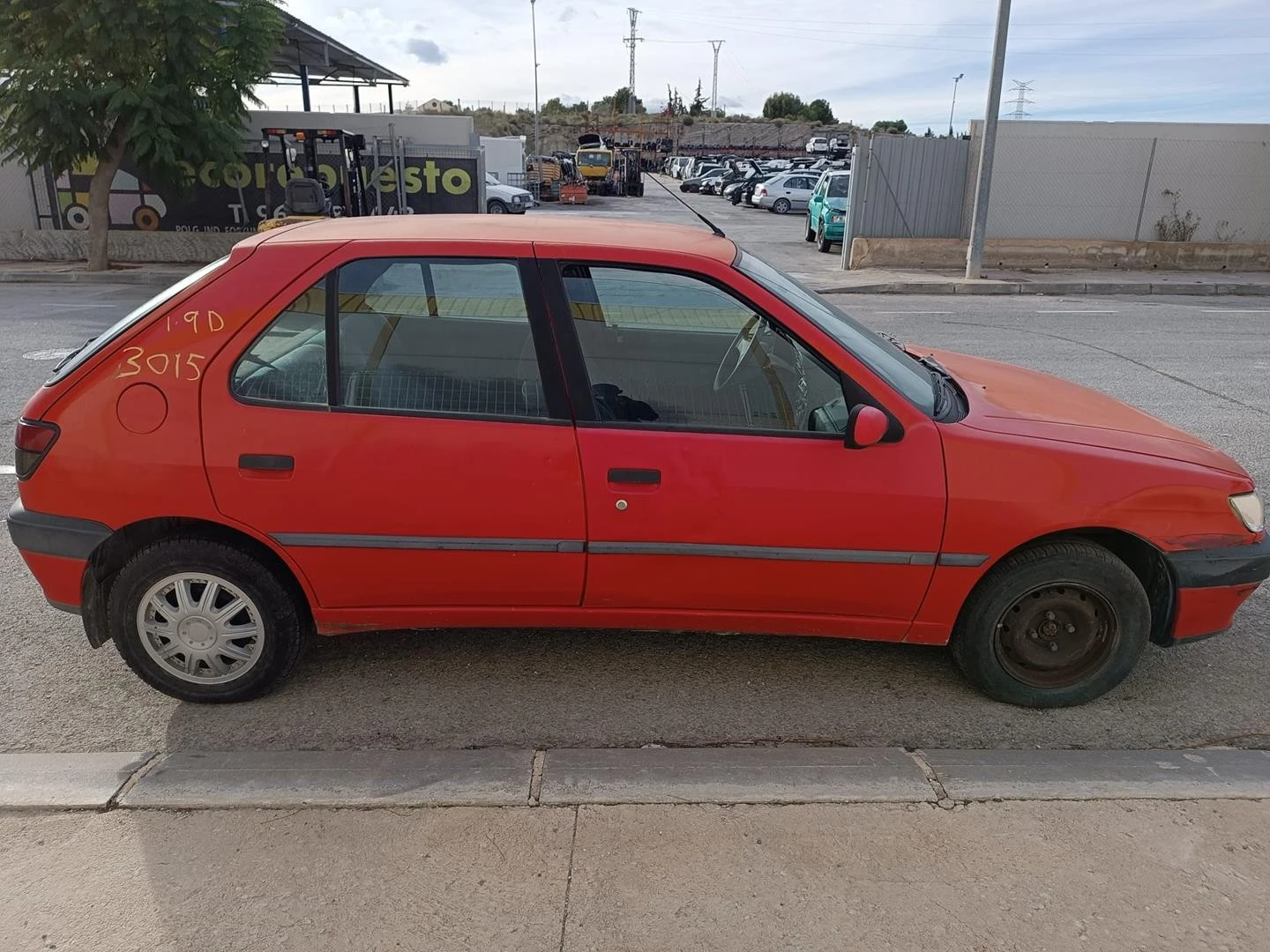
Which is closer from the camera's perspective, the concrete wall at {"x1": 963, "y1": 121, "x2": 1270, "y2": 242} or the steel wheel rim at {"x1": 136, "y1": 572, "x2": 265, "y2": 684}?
the steel wheel rim at {"x1": 136, "y1": 572, "x2": 265, "y2": 684}

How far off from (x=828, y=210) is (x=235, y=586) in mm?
20901

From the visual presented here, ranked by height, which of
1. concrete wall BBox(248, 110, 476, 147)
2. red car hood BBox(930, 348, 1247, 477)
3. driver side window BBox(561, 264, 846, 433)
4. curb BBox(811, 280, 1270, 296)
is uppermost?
concrete wall BBox(248, 110, 476, 147)

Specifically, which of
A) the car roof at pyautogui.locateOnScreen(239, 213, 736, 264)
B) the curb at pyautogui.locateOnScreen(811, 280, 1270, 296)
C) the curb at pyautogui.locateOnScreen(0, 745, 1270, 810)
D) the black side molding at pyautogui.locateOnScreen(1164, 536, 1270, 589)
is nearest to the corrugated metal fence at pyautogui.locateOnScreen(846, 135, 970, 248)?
the curb at pyautogui.locateOnScreen(811, 280, 1270, 296)

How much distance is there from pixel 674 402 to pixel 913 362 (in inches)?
46.8

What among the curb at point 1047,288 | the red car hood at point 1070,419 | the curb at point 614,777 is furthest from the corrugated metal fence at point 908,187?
the curb at point 614,777

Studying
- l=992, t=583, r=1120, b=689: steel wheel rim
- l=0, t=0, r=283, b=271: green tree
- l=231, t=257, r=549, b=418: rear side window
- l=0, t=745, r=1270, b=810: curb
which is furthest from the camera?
l=0, t=0, r=283, b=271: green tree

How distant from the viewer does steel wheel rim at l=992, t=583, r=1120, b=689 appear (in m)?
3.22

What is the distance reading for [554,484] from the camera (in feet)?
10.0

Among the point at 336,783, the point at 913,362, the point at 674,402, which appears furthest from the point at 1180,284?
the point at 336,783

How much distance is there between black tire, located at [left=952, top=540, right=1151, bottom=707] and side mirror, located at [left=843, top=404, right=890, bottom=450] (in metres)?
0.68

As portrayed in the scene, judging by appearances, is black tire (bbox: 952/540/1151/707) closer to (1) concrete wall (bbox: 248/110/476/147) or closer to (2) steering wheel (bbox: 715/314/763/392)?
(2) steering wheel (bbox: 715/314/763/392)

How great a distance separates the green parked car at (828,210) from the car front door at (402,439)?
19345 mm

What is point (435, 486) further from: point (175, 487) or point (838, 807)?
point (838, 807)

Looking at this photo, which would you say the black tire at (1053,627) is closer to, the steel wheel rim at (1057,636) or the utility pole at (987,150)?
the steel wheel rim at (1057,636)
